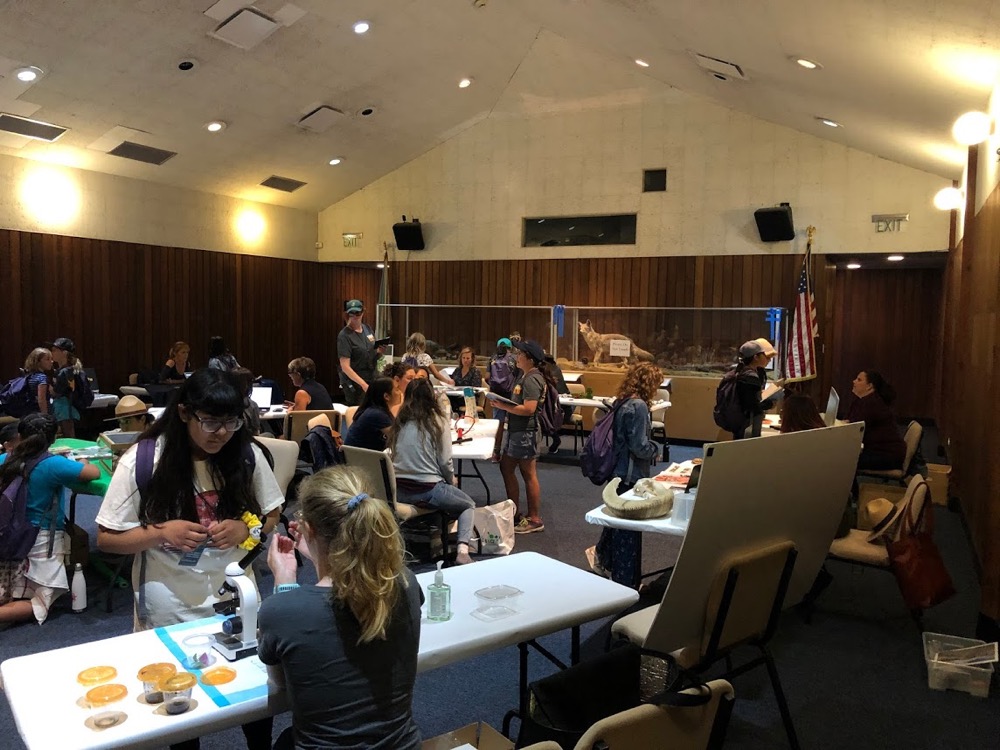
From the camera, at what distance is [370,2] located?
7996 millimetres

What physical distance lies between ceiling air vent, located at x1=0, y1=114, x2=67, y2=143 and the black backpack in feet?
26.0

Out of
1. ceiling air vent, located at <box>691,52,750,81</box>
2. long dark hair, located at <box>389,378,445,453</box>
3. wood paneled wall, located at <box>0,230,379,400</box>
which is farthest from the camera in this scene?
wood paneled wall, located at <box>0,230,379,400</box>

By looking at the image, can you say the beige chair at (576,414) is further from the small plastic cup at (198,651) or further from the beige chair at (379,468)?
the small plastic cup at (198,651)

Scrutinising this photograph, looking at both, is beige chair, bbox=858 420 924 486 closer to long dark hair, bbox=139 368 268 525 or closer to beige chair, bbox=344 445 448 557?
beige chair, bbox=344 445 448 557

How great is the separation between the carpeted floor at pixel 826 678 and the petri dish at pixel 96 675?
1.16 metres

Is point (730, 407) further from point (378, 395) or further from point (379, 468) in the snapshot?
point (379, 468)

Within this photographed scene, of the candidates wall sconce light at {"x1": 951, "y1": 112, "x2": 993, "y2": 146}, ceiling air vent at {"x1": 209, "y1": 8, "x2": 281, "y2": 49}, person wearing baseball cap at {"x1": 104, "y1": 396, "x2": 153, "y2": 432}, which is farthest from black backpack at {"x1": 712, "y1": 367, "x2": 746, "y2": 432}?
ceiling air vent at {"x1": 209, "y1": 8, "x2": 281, "y2": 49}

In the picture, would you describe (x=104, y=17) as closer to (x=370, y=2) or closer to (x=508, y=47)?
(x=370, y=2)

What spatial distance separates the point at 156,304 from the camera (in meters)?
10.8

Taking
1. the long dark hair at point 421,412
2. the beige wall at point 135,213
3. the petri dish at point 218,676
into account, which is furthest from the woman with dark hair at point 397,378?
the beige wall at point 135,213

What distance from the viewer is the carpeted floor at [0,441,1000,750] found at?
317 centimetres

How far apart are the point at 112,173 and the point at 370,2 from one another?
4.53m

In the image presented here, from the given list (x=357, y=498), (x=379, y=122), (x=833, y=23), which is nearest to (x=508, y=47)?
(x=379, y=122)

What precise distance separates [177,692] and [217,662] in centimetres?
18
